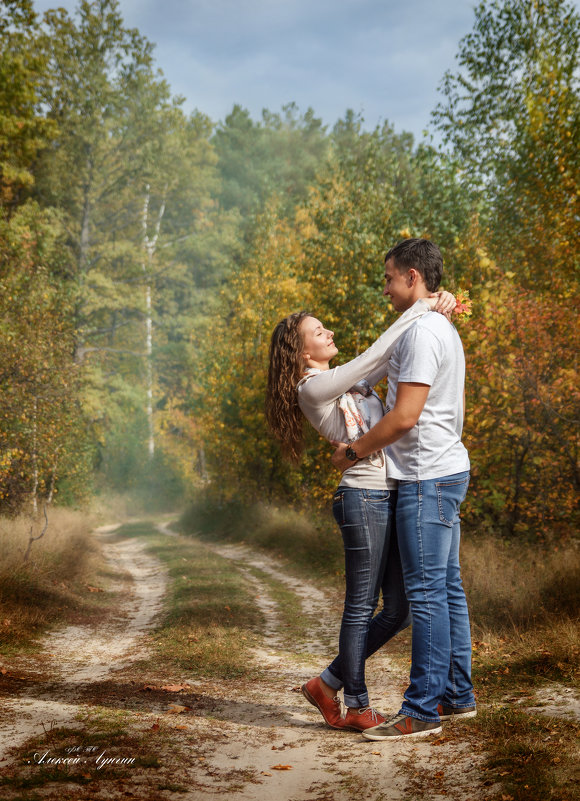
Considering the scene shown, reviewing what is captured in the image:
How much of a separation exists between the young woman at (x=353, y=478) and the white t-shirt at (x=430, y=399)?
85mm

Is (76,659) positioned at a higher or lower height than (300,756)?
lower

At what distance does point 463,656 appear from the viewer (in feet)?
13.0

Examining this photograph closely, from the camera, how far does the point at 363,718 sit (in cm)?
393

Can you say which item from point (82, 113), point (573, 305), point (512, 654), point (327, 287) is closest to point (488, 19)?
point (327, 287)

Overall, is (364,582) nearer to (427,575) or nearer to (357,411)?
(427,575)

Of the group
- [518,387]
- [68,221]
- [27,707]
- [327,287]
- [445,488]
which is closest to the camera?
[445,488]

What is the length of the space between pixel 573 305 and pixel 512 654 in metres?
5.98

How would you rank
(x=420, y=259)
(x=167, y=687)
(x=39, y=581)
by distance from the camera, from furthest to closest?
(x=39, y=581) → (x=167, y=687) → (x=420, y=259)

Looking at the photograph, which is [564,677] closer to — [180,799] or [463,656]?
[463,656]

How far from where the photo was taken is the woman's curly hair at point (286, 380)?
406cm

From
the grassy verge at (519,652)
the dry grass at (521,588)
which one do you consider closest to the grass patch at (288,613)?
the grassy verge at (519,652)

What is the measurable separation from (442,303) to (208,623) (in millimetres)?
5245

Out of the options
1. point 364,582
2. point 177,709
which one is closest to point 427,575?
point 364,582

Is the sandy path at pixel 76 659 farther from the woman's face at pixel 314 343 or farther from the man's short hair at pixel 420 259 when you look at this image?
the man's short hair at pixel 420 259
